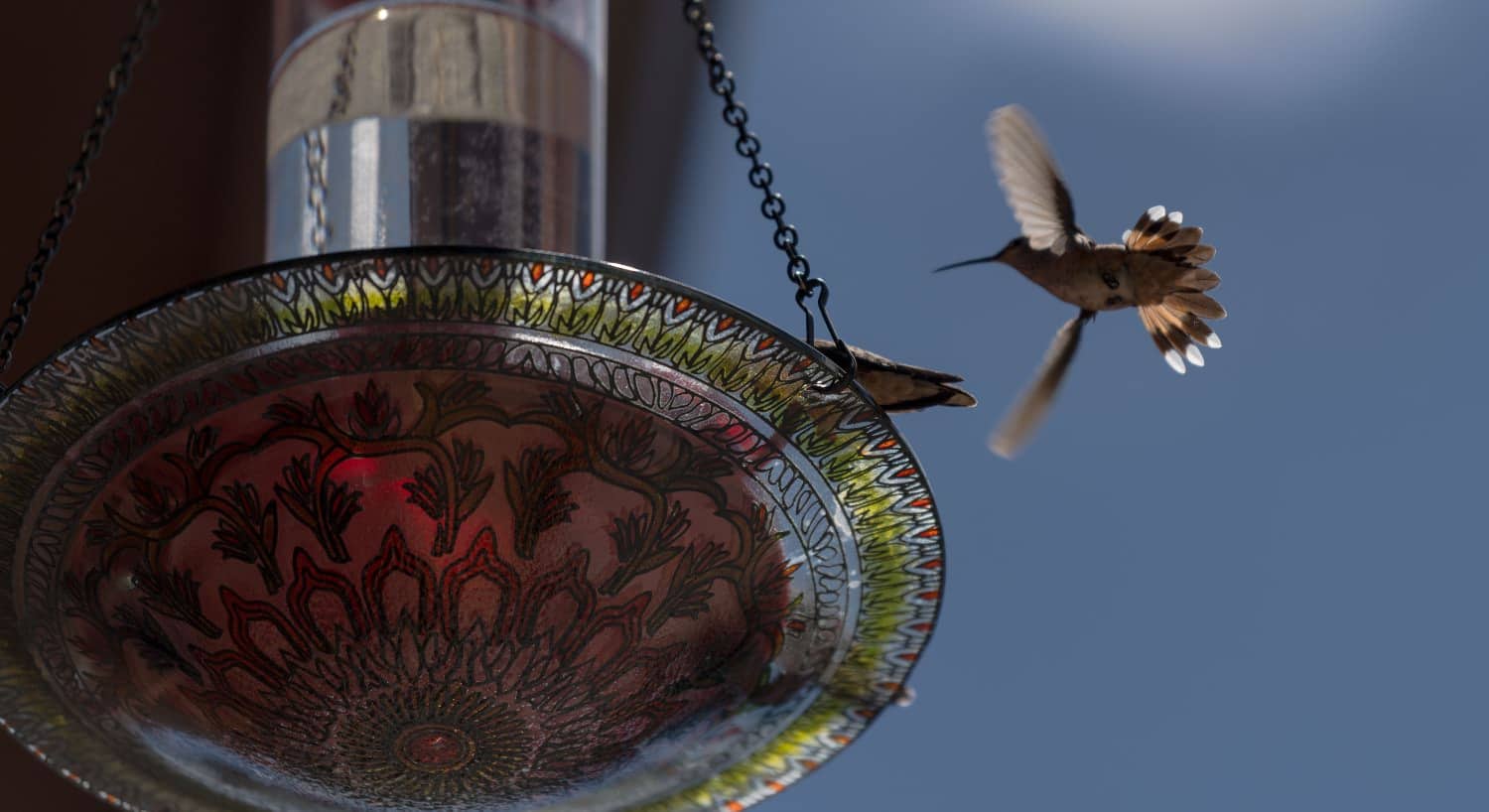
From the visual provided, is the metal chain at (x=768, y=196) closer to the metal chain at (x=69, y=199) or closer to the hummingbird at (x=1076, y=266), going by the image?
the hummingbird at (x=1076, y=266)

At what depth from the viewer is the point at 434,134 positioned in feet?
3.59

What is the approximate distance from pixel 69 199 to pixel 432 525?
0.40 m

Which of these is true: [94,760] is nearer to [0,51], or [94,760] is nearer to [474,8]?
[474,8]

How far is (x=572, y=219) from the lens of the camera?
1.14 m

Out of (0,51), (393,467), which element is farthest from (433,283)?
(0,51)

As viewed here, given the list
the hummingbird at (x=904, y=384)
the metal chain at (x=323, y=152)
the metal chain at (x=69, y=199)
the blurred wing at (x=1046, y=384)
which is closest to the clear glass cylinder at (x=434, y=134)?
the metal chain at (x=323, y=152)

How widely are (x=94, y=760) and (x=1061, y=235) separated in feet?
2.52

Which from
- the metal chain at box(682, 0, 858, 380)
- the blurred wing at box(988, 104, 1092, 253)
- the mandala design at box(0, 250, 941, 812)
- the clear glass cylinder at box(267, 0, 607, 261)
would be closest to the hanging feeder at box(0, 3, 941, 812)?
the mandala design at box(0, 250, 941, 812)

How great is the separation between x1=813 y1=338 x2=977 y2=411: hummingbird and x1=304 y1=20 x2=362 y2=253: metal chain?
37 centimetres

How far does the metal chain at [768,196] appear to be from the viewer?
0.96m

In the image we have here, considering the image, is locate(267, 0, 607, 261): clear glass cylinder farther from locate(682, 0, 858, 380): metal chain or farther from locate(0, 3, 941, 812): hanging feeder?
locate(0, 3, 941, 812): hanging feeder

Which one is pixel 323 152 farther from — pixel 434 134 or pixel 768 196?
pixel 768 196

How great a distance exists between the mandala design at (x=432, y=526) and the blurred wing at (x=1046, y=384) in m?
0.31

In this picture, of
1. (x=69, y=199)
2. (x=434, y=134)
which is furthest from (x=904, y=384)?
(x=69, y=199)
